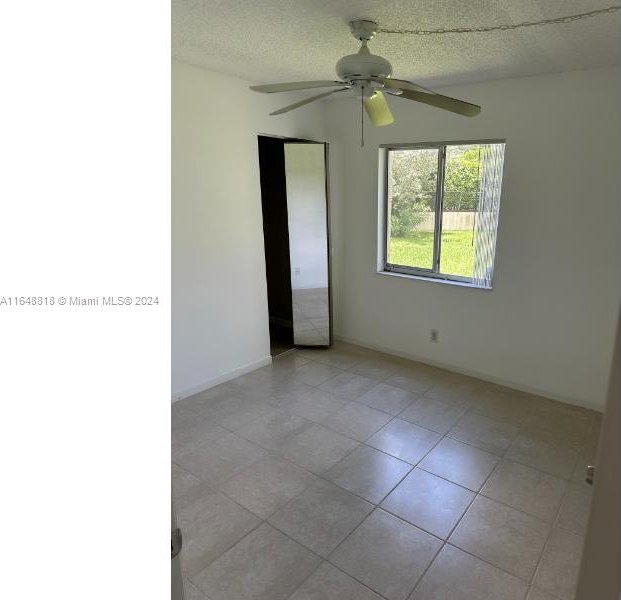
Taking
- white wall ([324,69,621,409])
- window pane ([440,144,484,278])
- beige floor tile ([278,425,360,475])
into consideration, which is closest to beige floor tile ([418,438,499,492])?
beige floor tile ([278,425,360,475])

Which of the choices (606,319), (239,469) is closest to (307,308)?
(239,469)

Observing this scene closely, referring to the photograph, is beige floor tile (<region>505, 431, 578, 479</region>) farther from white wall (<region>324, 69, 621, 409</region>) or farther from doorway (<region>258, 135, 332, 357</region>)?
doorway (<region>258, 135, 332, 357</region>)

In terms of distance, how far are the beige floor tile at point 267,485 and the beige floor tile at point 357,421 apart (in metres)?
0.51

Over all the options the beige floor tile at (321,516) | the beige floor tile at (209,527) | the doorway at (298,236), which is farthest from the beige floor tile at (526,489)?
the doorway at (298,236)

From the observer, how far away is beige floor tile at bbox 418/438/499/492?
2.35 m

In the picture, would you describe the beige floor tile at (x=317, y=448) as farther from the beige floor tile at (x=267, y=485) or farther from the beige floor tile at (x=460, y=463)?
the beige floor tile at (x=460, y=463)

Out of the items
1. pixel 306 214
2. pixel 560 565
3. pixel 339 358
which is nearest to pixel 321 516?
pixel 560 565

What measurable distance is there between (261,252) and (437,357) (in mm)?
1894

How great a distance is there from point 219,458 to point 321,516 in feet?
2.59

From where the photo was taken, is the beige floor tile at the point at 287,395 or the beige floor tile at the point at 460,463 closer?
the beige floor tile at the point at 460,463

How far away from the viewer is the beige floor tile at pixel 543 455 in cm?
242

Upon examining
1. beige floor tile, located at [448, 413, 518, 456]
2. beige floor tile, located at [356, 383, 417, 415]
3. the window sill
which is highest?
the window sill

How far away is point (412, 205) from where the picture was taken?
383cm

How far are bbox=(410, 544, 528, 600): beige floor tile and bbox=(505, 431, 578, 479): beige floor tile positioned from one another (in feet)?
2.94
